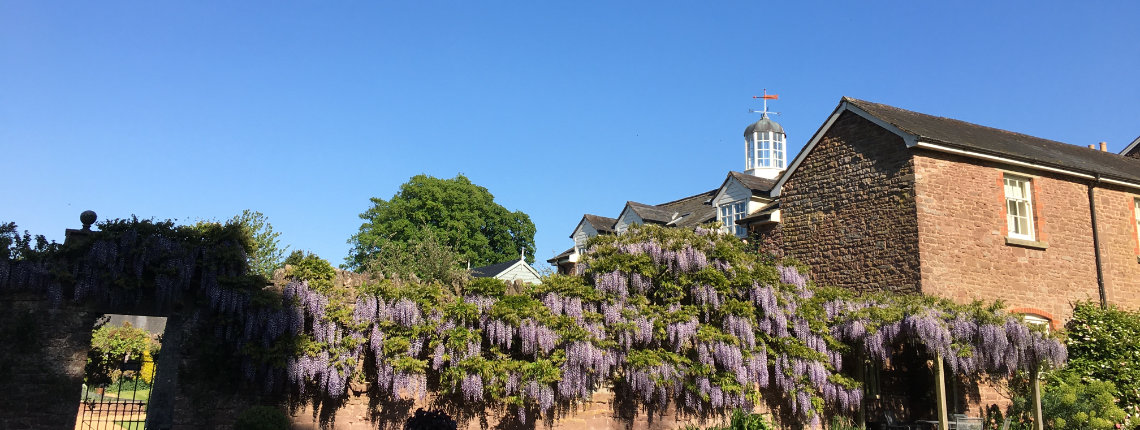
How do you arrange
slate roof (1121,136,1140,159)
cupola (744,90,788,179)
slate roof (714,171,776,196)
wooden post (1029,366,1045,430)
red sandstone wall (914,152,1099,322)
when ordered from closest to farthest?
wooden post (1029,366,1045,430) < red sandstone wall (914,152,1099,322) < slate roof (714,171,776,196) < slate roof (1121,136,1140,159) < cupola (744,90,788,179)

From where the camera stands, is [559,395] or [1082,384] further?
[1082,384]

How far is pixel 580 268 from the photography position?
→ 12.6 m

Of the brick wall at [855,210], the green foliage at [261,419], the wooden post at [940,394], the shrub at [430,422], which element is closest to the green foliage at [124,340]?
the green foliage at [261,419]

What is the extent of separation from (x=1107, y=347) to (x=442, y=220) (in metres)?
29.0

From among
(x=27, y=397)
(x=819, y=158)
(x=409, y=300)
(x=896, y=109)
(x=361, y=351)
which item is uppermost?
(x=896, y=109)

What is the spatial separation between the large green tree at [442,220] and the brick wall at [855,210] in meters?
22.8

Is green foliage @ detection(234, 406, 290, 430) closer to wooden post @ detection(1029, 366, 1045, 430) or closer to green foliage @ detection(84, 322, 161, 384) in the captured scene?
green foliage @ detection(84, 322, 161, 384)

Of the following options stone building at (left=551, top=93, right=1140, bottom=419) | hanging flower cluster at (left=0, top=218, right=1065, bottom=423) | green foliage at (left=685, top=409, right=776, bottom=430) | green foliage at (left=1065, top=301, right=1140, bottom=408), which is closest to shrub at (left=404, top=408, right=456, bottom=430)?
hanging flower cluster at (left=0, top=218, right=1065, bottom=423)

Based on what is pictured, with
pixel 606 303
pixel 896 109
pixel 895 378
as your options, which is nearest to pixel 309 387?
pixel 606 303

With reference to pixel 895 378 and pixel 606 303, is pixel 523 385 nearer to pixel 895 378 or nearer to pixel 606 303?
pixel 606 303

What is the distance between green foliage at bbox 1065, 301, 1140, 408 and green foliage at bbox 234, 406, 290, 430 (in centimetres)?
1375

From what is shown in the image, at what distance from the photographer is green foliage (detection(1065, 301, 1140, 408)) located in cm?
1425

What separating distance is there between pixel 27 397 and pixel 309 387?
3.13 metres

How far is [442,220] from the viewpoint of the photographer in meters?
38.5
